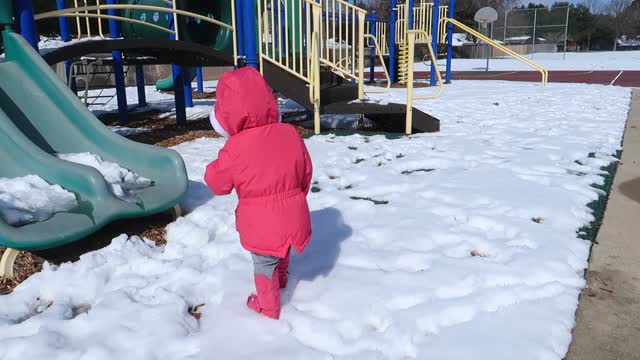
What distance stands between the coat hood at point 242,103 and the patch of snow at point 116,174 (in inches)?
55.2

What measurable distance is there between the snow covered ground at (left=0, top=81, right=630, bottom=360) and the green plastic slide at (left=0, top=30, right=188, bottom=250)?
0.72 ft

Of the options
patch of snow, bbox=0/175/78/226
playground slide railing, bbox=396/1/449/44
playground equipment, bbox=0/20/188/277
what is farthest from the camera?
playground slide railing, bbox=396/1/449/44

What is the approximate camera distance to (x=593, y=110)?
26.2 feet

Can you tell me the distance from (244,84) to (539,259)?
1.77m

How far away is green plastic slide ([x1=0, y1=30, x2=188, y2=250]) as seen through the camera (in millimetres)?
2822

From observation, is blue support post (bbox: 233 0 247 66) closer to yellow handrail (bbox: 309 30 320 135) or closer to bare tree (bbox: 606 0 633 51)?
yellow handrail (bbox: 309 30 320 135)

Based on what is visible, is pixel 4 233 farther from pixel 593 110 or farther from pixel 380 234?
pixel 593 110

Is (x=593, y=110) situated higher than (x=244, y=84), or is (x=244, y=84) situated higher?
(x=244, y=84)

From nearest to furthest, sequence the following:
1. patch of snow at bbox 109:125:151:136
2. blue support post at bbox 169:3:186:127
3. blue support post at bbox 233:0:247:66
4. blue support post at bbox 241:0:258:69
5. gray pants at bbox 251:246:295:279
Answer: gray pants at bbox 251:246:295:279
blue support post at bbox 241:0:258:69
blue support post at bbox 233:0:247:66
patch of snow at bbox 109:125:151:136
blue support post at bbox 169:3:186:127

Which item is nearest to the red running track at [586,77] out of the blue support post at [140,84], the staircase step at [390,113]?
the staircase step at [390,113]

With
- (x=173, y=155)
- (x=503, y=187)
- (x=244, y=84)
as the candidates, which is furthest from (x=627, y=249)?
(x=173, y=155)

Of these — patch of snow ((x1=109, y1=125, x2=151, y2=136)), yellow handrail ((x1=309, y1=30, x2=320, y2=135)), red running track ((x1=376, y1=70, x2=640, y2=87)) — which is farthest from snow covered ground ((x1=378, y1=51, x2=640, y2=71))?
patch of snow ((x1=109, y1=125, x2=151, y2=136))

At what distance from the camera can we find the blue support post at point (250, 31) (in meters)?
5.99

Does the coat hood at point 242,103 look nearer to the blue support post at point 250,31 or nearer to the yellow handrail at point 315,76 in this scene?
the yellow handrail at point 315,76
